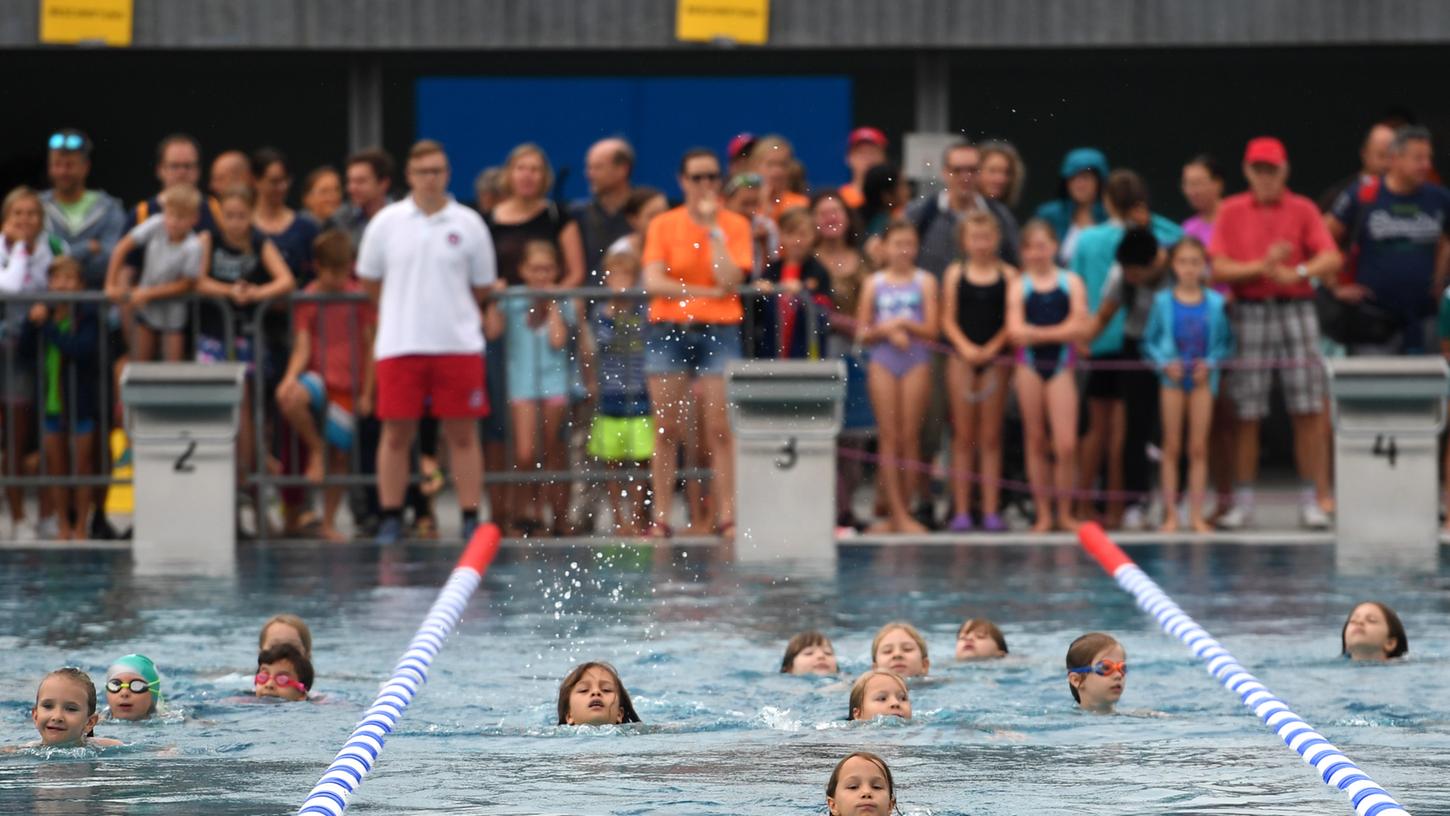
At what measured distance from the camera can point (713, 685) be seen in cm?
1066

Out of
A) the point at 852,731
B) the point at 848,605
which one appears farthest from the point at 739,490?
the point at 852,731

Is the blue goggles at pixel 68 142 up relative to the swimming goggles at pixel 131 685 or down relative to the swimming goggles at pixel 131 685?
up

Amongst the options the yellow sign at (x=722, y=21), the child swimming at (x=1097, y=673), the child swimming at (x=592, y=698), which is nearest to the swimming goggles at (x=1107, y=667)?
the child swimming at (x=1097, y=673)

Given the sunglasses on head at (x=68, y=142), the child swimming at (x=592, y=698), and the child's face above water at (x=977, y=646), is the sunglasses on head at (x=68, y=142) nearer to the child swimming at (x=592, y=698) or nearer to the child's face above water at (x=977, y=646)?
the child's face above water at (x=977, y=646)

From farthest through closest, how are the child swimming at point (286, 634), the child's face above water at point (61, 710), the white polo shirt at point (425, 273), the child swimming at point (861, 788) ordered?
the white polo shirt at point (425, 273), the child swimming at point (286, 634), the child's face above water at point (61, 710), the child swimming at point (861, 788)

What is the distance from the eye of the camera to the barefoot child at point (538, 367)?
15547 mm

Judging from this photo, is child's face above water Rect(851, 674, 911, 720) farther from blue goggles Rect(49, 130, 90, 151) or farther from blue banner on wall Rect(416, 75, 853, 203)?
blue banner on wall Rect(416, 75, 853, 203)

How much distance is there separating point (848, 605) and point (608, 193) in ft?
13.7

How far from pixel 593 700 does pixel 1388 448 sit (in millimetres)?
7529

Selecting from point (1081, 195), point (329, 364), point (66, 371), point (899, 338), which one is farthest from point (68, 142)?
point (1081, 195)

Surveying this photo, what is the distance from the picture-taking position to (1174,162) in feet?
69.7

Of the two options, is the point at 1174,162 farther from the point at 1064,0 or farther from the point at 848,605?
the point at 848,605

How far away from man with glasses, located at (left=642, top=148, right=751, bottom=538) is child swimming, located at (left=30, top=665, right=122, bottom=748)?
667 centimetres

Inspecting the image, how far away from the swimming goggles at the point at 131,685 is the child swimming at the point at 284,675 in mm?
641
